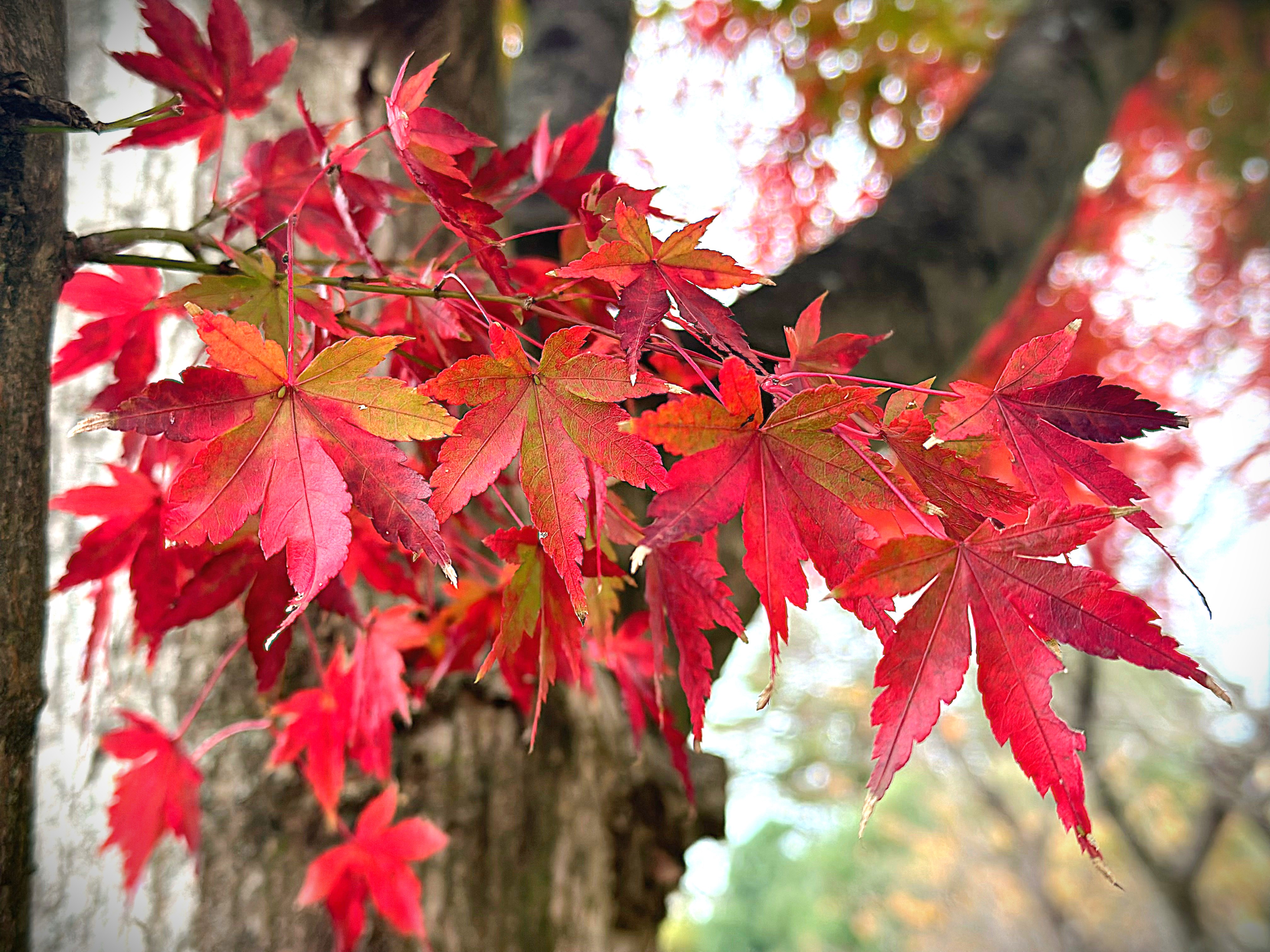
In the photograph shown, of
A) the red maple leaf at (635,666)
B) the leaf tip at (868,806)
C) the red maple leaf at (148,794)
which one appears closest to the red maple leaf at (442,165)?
the leaf tip at (868,806)

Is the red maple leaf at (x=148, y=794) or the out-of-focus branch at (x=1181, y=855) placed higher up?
the red maple leaf at (x=148, y=794)

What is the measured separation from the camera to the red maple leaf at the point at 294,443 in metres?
0.34

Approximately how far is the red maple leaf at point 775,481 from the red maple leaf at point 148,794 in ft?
1.92

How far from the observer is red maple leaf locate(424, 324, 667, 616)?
0.35 m

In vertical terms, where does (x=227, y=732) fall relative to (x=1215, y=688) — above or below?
below

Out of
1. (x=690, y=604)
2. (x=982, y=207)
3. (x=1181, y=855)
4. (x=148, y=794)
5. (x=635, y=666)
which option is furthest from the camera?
(x=1181, y=855)

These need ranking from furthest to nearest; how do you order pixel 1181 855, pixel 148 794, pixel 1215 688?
pixel 1181 855 → pixel 148 794 → pixel 1215 688

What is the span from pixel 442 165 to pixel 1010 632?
39cm

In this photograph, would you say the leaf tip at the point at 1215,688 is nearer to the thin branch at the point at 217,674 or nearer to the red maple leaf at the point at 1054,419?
the red maple leaf at the point at 1054,419

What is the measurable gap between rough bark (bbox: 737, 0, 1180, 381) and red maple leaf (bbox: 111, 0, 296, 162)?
79 centimetres

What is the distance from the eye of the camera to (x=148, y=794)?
66cm

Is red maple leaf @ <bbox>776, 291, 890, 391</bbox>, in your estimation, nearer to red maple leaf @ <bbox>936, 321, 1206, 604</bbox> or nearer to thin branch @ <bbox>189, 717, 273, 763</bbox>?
red maple leaf @ <bbox>936, 321, 1206, 604</bbox>

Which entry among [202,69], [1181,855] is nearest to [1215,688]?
[202,69]

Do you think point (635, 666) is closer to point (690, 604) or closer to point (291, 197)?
point (690, 604)
